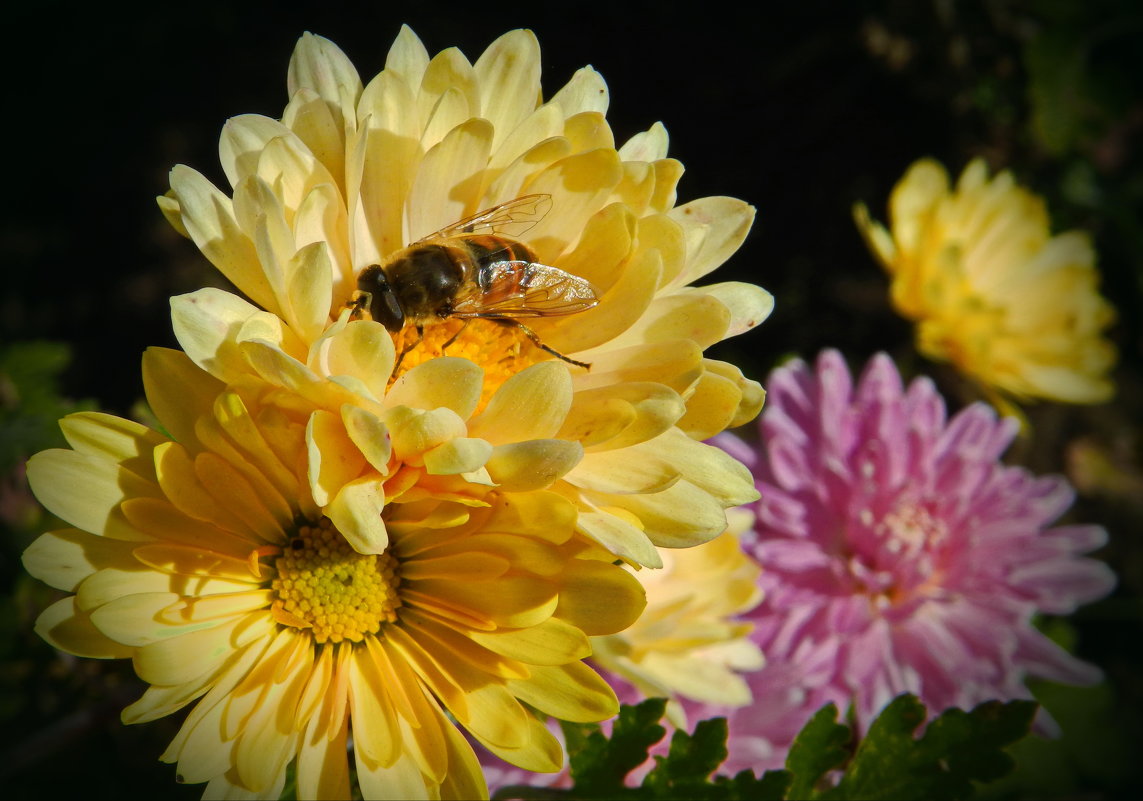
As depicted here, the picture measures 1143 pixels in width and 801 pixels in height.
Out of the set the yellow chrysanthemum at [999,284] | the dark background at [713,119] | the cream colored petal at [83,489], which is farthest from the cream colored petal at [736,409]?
the dark background at [713,119]

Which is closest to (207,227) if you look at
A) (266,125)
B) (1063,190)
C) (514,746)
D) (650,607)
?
(266,125)

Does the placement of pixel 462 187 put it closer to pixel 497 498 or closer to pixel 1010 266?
pixel 497 498

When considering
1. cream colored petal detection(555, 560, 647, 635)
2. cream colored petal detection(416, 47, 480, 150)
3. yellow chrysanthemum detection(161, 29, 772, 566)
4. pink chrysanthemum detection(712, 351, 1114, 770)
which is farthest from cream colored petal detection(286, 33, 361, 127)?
pink chrysanthemum detection(712, 351, 1114, 770)

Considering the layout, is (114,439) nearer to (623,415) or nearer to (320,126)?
(320,126)

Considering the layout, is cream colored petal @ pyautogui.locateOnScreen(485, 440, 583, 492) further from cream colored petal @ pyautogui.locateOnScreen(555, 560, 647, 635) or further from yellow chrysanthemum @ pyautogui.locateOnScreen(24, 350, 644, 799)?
cream colored petal @ pyautogui.locateOnScreen(555, 560, 647, 635)

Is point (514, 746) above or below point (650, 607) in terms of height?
above
